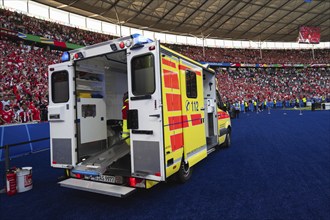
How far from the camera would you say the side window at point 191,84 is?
4.77 metres

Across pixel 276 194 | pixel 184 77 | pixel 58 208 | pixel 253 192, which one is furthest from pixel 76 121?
pixel 276 194

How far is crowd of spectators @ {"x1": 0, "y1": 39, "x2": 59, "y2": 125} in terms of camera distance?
40.7 feet

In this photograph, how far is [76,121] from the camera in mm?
4398

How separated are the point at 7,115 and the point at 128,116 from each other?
10508 mm

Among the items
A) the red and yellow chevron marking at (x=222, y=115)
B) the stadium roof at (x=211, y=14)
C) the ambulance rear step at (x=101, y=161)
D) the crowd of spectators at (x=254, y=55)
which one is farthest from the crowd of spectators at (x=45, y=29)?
the red and yellow chevron marking at (x=222, y=115)

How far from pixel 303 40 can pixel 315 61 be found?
11.5 meters

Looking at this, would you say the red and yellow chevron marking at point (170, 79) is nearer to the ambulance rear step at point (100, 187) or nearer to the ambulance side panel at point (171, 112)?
the ambulance side panel at point (171, 112)

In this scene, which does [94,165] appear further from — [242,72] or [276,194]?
[242,72]

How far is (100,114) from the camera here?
5070 millimetres

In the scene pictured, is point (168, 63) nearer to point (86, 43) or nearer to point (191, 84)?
point (191, 84)

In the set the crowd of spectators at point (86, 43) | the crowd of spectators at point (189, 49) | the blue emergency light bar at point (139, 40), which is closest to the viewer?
the blue emergency light bar at point (139, 40)

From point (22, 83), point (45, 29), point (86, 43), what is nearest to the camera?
point (22, 83)

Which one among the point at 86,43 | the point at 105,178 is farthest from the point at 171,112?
the point at 86,43

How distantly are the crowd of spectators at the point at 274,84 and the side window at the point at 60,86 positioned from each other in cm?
3046
